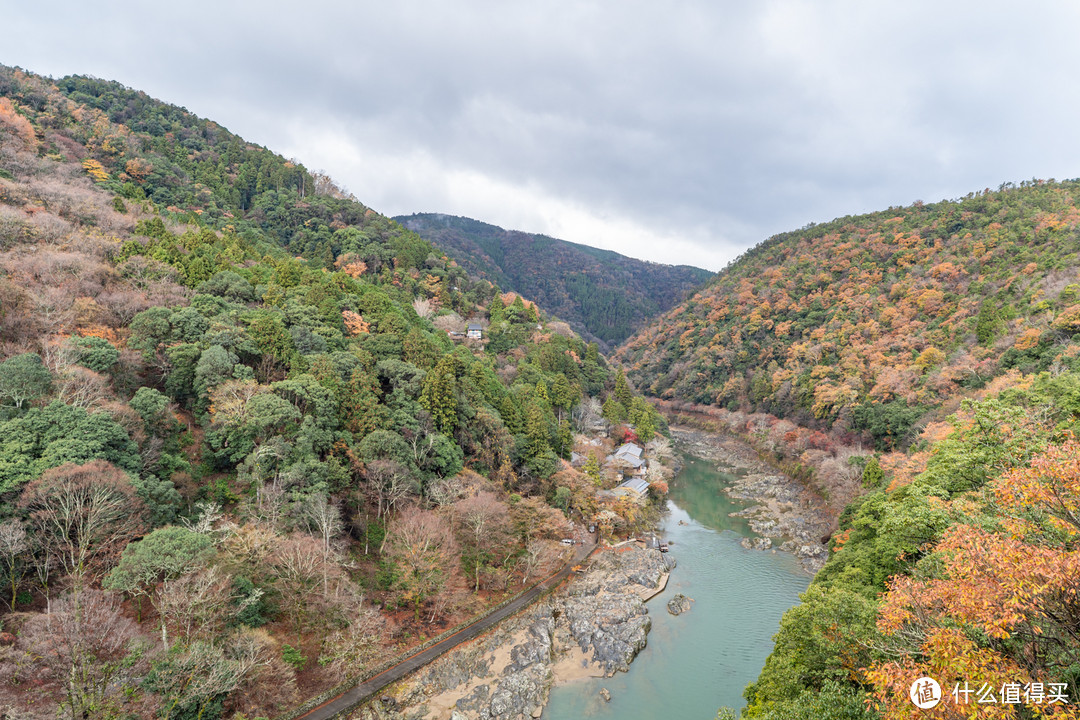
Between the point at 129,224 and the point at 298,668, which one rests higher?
the point at 129,224

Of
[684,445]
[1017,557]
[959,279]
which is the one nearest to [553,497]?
[1017,557]

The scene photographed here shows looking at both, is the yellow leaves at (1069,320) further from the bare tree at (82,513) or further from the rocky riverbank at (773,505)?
the bare tree at (82,513)

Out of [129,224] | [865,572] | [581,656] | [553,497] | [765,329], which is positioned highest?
[765,329]

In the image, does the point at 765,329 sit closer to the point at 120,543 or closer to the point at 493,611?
the point at 493,611

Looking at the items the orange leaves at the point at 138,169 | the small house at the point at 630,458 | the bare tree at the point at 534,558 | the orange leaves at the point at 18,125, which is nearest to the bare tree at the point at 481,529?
the bare tree at the point at 534,558

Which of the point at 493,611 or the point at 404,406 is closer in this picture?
the point at 493,611

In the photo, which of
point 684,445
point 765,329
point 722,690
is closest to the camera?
point 722,690

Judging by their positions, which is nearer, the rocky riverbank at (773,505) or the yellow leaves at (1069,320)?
the yellow leaves at (1069,320)

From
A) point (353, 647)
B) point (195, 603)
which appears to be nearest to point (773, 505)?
point (353, 647)
